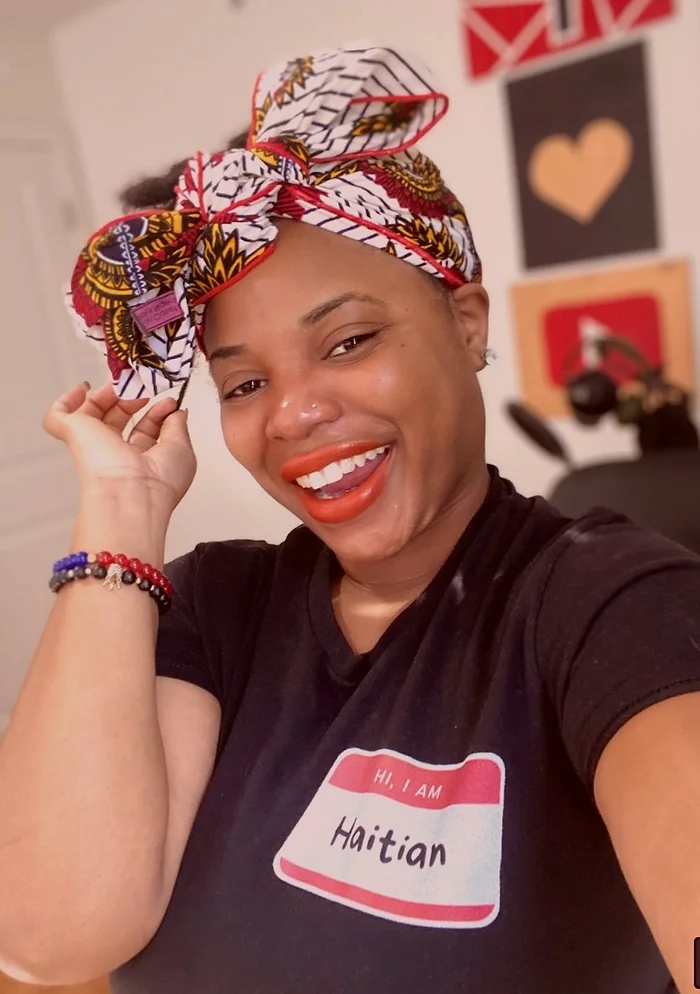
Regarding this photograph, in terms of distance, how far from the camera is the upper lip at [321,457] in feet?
2.46

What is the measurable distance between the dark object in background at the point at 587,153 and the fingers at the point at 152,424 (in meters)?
1.22

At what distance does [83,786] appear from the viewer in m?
0.69

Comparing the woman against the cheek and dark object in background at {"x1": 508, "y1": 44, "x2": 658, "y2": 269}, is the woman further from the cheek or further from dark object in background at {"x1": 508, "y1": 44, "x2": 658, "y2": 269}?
dark object in background at {"x1": 508, "y1": 44, "x2": 658, "y2": 269}

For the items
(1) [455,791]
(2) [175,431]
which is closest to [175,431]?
(2) [175,431]

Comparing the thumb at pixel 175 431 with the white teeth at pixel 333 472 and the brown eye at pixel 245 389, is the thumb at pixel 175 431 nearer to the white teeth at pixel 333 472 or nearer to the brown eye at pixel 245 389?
the brown eye at pixel 245 389

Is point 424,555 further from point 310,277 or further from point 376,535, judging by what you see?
point 310,277

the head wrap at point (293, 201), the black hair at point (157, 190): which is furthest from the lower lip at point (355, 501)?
the black hair at point (157, 190)

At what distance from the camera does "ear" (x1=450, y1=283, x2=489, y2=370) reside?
82 cm

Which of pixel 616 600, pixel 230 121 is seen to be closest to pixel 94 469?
pixel 616 600

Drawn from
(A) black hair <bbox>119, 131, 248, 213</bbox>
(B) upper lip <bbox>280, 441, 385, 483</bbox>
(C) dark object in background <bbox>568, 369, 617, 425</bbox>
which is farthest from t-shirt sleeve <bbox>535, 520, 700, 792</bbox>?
(C) dark object in background <bbox>568, 369, 617, 425</bbox>

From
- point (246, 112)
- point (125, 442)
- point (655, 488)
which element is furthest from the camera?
point (246, 112)

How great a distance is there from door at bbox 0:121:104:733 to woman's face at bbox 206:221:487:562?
80.9 inches

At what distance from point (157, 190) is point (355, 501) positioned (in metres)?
0.43

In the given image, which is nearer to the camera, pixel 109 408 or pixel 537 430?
pixel 109 408
